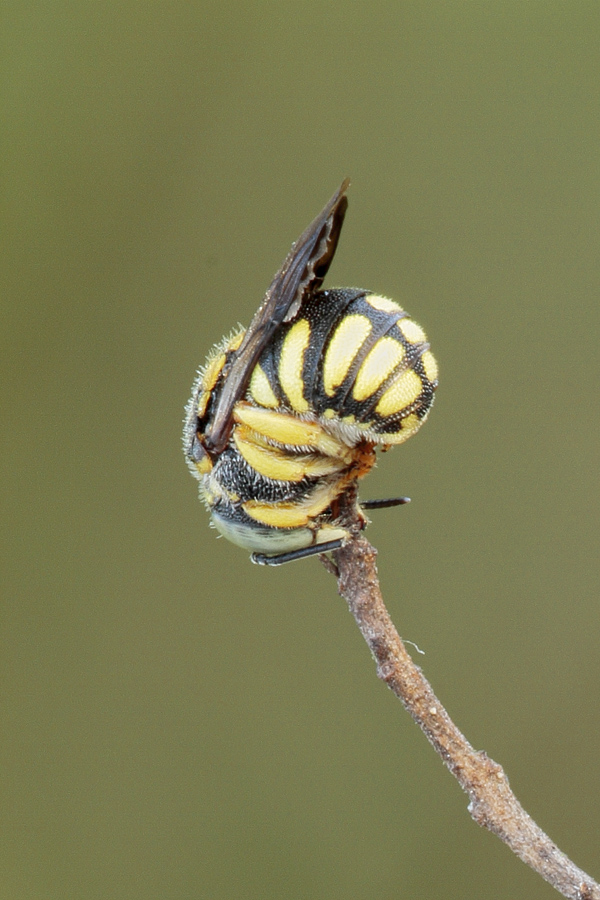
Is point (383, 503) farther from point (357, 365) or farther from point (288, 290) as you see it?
point (288, 290)

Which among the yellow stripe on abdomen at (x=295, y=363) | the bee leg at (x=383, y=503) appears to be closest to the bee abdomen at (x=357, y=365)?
the yellow stripe on abdomen at (x=295, y=363)

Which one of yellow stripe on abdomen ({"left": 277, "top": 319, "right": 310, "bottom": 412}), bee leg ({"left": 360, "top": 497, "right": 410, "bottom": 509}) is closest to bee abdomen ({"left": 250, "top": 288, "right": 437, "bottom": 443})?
yellow stripe on abdomen ({"left": 277, "top": 319, "right": 310, "bottom": 412})

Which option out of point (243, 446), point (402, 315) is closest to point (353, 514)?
point (243, 446)

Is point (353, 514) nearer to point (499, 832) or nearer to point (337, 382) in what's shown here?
point (337, 382)

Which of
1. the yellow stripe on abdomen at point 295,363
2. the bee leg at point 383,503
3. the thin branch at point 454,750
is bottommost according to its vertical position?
the thin branch at point 454,750

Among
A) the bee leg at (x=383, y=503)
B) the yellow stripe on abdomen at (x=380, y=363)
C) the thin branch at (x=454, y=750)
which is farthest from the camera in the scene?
the bee leg at (x=383, y=503)

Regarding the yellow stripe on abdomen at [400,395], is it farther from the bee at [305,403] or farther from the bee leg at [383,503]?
the bee leg at [383,503]

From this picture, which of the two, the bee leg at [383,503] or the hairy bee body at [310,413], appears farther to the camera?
the bee leg at [383,503]
